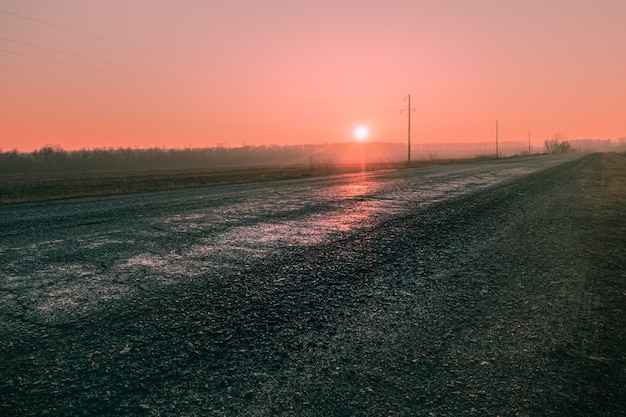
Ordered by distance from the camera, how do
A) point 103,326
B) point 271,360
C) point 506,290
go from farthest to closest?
point 506,290 < point 103,326 < point 271,360

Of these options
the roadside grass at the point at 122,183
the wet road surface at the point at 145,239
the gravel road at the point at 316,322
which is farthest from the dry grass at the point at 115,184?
the gravel road at the point at 316,322

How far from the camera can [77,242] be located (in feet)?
17.5

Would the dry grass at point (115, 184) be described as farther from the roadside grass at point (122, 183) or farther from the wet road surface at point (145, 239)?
the wet road surface at point (145, 239)

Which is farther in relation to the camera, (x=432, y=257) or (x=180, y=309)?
(x=432, y=257)

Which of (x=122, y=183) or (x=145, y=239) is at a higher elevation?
(x=122, y=183)

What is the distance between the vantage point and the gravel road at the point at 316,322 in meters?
1.83

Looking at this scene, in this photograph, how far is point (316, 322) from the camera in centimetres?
268

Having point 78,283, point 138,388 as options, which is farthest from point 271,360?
point 78,283

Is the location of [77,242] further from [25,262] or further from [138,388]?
[138,388]

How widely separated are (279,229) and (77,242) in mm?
2984

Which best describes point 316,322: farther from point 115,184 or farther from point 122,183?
point 122,183

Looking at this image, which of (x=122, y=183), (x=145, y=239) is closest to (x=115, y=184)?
(x=122, y=183)

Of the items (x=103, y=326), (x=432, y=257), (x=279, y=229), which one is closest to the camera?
(x=103, y=326)

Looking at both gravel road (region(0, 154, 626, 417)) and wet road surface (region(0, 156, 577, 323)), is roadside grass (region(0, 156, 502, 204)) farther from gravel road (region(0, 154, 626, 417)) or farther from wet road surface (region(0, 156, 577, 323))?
gravel road (region(0, 154, 626, 417))
